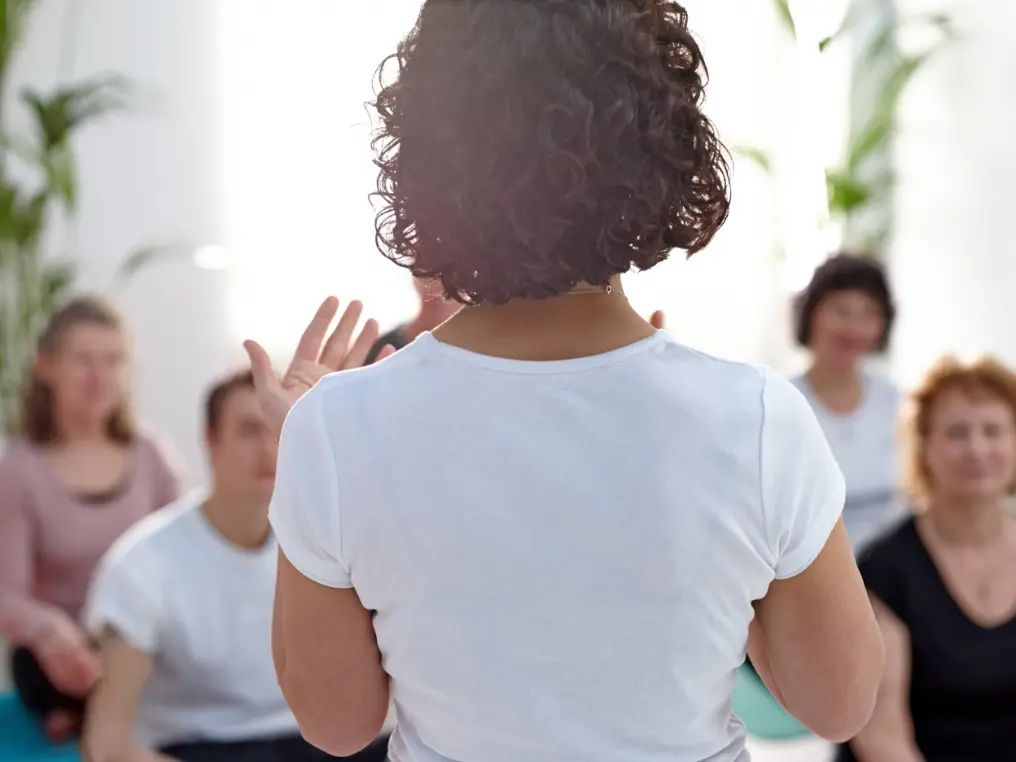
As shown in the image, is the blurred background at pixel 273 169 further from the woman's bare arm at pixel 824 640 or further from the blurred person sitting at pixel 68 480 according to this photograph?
the woman's bare arm at pixel 824 640

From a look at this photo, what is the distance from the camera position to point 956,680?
1851 millimetres

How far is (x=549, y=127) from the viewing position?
72 centimetres

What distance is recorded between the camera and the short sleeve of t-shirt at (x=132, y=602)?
1.93 metres

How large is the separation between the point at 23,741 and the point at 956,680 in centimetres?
182

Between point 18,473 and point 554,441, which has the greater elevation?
point 554,441

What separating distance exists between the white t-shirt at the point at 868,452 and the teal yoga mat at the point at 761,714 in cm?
53

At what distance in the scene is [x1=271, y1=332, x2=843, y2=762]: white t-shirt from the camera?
735 millimetres

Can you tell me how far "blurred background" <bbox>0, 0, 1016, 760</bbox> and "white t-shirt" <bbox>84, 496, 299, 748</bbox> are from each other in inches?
72.3

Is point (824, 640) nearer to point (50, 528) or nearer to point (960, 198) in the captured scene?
point (50, 528)

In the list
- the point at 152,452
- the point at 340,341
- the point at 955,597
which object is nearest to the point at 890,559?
the point at 955,597

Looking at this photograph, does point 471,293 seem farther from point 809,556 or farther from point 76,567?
point 76,567

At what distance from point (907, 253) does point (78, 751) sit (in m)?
3.03

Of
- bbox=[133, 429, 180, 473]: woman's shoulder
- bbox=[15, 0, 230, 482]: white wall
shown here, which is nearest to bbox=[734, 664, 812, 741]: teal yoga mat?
bbox=[133, 429, 180, 473]: woman's shoulder

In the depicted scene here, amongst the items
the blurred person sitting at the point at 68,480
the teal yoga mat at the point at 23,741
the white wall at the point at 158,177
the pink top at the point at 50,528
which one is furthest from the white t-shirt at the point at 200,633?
the white wall at the point at 158,177
